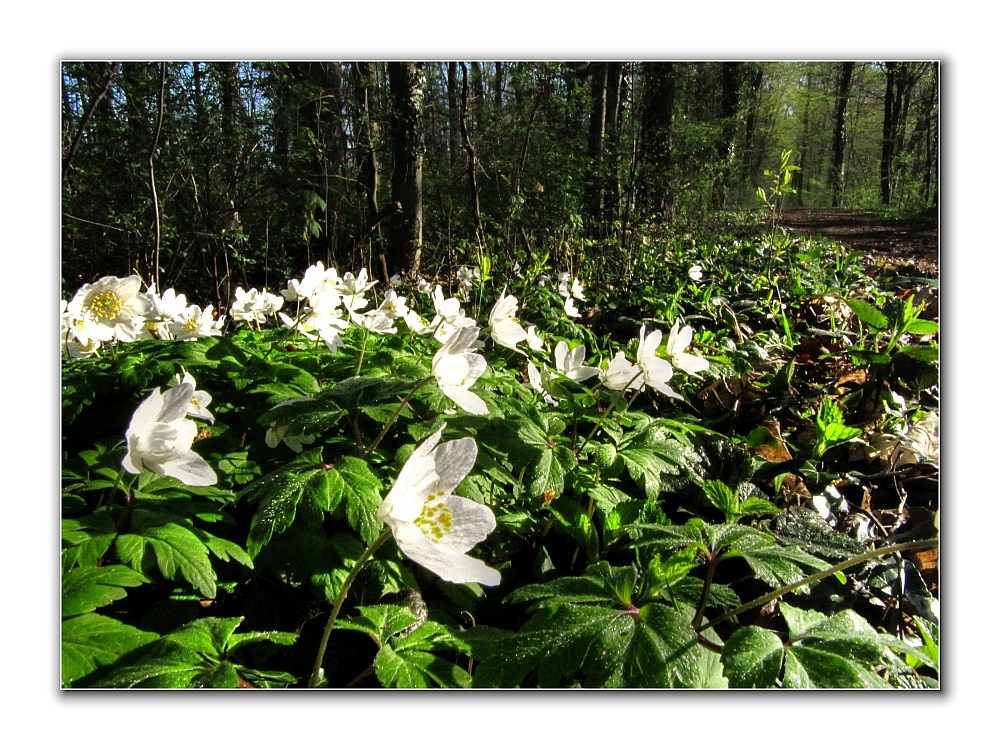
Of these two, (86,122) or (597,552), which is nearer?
(597,552)

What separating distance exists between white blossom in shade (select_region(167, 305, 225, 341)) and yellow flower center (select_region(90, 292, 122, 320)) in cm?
29

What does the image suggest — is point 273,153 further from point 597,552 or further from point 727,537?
point 727,537

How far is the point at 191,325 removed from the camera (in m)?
2.44

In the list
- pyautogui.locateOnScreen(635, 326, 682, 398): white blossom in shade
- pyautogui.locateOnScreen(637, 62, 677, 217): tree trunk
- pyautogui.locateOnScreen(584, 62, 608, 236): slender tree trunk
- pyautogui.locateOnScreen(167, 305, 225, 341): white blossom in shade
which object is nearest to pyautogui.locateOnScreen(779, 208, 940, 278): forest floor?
pyautogui.locateOnScreen(637, 62, 677, 217): tree trunk

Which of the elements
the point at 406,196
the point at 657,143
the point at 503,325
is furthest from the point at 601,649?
the point at 657,143

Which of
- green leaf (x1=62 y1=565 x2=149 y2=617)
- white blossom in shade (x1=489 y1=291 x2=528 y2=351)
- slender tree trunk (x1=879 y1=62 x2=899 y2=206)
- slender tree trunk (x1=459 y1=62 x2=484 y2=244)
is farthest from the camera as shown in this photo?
slender tree trunk (x1=459 y1=62 x2=484 y2=244)

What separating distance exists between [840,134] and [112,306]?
11.2 feet

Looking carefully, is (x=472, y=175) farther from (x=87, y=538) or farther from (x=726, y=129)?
(x=87, y=538)

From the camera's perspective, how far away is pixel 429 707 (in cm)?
143

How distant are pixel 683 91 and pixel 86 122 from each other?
3.00m

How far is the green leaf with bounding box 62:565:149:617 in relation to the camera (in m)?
1.16

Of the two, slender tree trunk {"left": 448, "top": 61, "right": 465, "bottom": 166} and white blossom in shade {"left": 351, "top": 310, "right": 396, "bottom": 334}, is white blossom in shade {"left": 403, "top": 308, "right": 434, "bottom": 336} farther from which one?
slender tree trunk {"left": 448, "top": 61, "right": 465, "bottom": 166}
